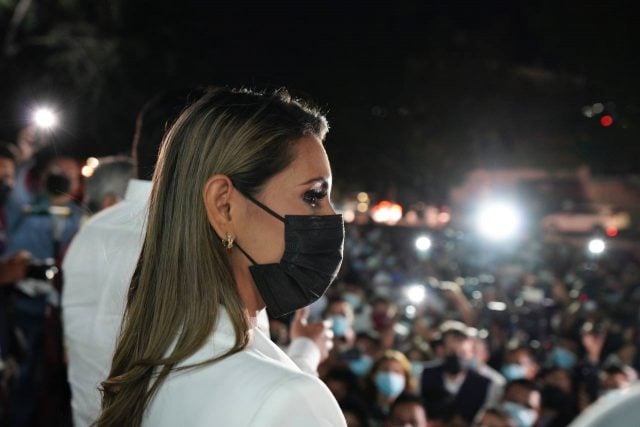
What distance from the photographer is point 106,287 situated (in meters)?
2.47

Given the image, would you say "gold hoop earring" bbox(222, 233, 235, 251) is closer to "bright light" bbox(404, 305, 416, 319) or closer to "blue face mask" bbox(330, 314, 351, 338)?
"blue face mask" bbox(330, 314, 351, 338)

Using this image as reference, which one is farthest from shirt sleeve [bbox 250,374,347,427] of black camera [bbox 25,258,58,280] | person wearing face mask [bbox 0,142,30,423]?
person wearing face mask [bbox 0,142,30,423]

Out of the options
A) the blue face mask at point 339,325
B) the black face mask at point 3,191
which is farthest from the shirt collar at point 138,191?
the blue face mask at point 339,325

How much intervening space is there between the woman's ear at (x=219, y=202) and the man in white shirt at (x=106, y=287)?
2.74 feet

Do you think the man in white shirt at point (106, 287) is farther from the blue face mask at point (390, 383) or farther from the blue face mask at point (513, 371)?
the blue face mask at point (513, 371)

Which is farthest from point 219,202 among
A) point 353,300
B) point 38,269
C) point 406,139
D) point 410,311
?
point 406,139

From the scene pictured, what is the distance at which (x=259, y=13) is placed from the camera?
15055mm

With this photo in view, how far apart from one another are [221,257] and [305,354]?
88 centimetres

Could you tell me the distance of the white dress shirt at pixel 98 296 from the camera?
7.74 ft

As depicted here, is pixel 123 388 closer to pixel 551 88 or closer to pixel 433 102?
pixel 433 102

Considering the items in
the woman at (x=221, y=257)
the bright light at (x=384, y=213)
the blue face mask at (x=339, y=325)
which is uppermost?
the bright light at (x=384, y=213)

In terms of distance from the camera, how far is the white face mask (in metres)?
6.65

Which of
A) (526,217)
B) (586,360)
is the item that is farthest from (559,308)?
(526,217)

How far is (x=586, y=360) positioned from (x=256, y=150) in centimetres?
852
